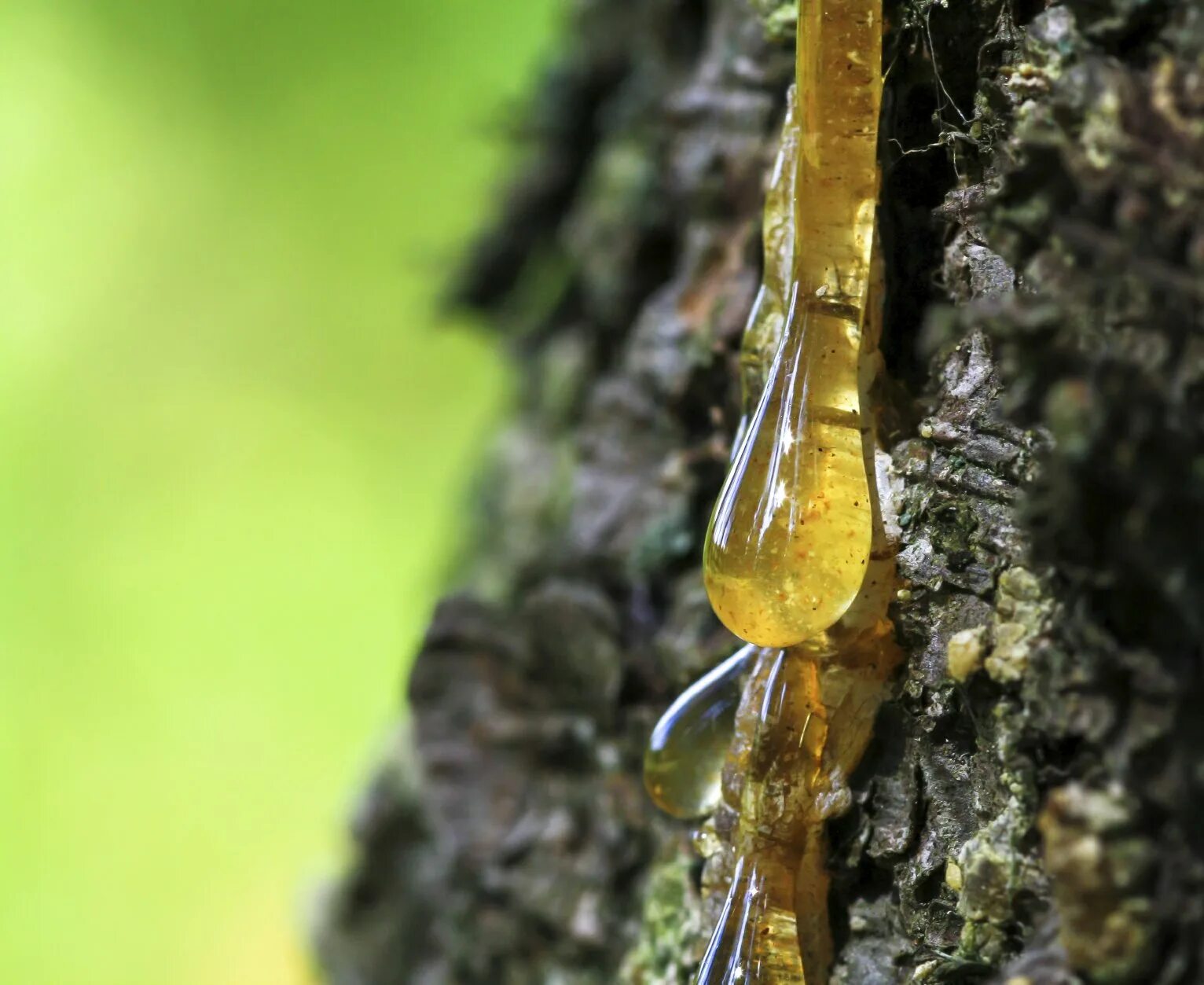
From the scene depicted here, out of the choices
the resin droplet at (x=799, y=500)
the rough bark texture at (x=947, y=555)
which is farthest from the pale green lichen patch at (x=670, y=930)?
the resin droplet at (x=799, y=500)

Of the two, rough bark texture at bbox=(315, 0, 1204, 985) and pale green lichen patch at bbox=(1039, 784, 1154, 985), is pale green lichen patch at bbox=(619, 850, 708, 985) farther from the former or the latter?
pale green lichen patch at bbox=(1039, 784, 1154, 985)

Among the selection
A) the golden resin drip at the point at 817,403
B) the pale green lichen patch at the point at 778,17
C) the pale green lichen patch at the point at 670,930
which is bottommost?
the pale green lichen patch at the point at 670,930

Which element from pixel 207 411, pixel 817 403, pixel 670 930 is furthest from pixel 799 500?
pixel 207 411

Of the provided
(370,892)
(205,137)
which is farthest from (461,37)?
(370,892)

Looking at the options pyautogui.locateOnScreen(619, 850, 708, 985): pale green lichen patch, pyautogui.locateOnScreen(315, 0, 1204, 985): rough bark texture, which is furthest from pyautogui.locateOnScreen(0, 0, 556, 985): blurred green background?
pyautogui.locateOnScreen(619, 850, 708, 985): pale green lichen patch

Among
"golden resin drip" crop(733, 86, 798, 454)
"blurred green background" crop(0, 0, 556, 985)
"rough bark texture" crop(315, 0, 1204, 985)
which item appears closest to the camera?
"rough bark texture" crop(315, 0, 1204, 985)

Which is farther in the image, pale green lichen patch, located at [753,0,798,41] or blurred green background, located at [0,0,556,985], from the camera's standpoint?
blurred green background, located at [0,0,556,985]

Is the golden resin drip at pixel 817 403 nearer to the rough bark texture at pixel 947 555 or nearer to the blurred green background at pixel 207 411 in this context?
the rough bark texture at pixel 947 555
